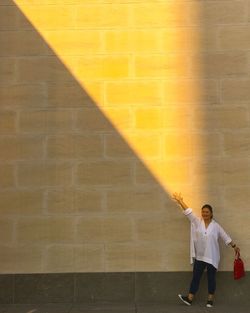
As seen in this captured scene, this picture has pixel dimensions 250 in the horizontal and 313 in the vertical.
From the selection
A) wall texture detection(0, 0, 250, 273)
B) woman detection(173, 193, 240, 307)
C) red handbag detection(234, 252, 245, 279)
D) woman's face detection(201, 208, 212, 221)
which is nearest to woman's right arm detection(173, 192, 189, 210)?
woman detection(173, 193, 240, 307)

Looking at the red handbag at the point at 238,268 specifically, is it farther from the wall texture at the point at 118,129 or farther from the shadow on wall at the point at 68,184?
the shadow on wall at the point at 68,184

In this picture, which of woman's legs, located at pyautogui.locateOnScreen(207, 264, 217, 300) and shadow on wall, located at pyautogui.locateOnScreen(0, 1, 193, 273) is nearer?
woman's legs, located at pyautogui.locateOnScreen(207, 264, 217, 300)

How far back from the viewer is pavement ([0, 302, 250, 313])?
8086 millimetres

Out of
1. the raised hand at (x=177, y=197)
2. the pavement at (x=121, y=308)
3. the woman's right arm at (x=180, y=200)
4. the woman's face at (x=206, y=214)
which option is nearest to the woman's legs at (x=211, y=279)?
the pavement at (x=121, y=308)

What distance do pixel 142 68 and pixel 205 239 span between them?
2952mm

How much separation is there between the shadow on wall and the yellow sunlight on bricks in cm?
11

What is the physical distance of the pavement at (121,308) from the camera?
8086 millimetres

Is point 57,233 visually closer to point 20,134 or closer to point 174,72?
point 20,134

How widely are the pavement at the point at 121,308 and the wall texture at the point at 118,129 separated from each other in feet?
1.83

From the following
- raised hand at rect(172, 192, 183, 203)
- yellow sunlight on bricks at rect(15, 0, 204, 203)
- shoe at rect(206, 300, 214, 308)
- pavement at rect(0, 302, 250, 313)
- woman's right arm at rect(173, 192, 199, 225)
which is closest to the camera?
pavement at rect(0, 302, 250, 313)

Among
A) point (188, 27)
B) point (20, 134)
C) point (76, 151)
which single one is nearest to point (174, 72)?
point (188, 27)

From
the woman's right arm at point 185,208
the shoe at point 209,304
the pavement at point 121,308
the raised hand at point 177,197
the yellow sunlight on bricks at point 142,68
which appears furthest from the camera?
the yellow sunlight on bricks at point 142,68

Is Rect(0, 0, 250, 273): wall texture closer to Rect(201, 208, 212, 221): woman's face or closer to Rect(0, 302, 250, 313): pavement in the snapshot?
Rect(201, 208, 212, 221): woman's face

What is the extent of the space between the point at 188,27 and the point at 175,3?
456 mm
